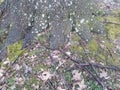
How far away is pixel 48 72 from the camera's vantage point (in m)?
4.11

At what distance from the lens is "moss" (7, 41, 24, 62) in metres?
4.42

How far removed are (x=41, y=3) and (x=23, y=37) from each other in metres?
0.60

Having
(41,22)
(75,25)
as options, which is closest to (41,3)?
(41,22)

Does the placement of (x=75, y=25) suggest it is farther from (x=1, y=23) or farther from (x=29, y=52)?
(x=1, y=23)

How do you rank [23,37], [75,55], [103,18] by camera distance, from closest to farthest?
[75,55], [23,37], [103,18]

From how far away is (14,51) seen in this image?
14.8 ft

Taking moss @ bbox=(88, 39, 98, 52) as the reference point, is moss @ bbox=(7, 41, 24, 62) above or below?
above

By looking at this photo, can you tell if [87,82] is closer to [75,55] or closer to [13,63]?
[75,55]

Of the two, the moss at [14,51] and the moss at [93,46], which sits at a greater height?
the moss at [14,51]

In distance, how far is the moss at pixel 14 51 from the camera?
4.42 metres

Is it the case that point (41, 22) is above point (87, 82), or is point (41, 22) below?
above

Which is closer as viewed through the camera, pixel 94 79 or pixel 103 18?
pixel 94 79

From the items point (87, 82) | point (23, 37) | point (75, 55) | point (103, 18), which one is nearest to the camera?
point (87, 82)

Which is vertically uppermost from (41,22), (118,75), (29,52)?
(41,22)
